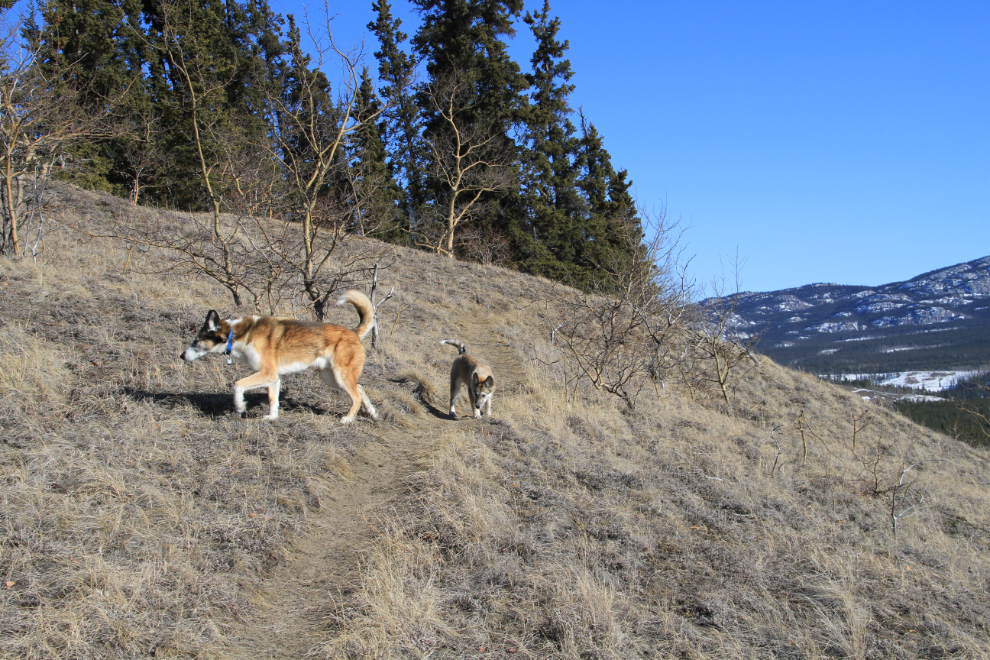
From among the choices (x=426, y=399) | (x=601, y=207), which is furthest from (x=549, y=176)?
(x=426, y=399)

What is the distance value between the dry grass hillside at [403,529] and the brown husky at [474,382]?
0.37m

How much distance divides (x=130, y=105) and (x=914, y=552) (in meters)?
34.8

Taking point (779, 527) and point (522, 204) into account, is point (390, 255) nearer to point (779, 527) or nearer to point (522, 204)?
point (522, 204)

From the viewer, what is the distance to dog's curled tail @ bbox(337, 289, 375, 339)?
894 cm

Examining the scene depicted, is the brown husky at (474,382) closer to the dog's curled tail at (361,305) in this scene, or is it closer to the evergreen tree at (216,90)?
the dog's curled tail at (361,305)

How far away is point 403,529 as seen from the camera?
6.00m

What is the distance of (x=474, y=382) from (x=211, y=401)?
4011 mm

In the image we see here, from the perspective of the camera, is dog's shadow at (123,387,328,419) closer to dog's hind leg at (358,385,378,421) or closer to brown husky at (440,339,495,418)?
dog's hind leg at (358,385,378,421)

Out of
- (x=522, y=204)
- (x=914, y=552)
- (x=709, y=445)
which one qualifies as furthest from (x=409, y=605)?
(x=522, y=204)

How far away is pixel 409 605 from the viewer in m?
4.83

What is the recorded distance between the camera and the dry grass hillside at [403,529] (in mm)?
4613

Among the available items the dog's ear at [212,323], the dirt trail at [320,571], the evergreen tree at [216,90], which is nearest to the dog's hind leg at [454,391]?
the dirt trail at [320,571]

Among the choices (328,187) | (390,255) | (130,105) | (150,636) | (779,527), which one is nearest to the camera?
(150,636)

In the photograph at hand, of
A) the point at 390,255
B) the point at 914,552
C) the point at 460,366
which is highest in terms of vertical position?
the point at 390,255
